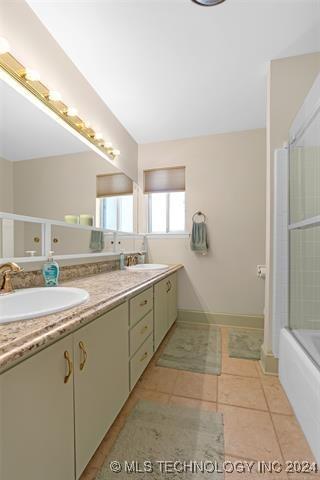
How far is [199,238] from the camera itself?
8.66 feet

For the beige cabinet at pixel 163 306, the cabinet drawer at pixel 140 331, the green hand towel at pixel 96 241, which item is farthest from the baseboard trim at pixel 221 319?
the green hand towel at pixel 96 241

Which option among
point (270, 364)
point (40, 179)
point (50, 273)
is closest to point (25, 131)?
point (40, 179)

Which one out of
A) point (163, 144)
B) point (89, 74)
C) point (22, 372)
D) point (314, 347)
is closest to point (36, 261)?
point (22, 372)

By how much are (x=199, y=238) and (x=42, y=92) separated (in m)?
2.01

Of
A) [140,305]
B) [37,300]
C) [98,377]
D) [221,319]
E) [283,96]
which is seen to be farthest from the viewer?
[221,319]

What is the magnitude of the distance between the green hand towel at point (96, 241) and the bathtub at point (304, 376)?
5.26ft

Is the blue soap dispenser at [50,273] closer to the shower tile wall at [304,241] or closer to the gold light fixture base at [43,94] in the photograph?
the gold light fixture base at [43,94]

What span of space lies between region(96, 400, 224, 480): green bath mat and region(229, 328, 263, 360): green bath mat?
0.82 meters

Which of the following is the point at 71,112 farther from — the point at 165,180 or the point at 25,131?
the point at 165,180

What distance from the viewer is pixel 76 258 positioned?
1.62m

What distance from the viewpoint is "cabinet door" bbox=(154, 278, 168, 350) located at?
175 centimetres

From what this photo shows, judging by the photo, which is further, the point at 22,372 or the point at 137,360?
the point at 137,360

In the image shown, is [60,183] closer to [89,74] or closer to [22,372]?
[89,74]

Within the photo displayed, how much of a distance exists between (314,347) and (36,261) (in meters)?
1.72
